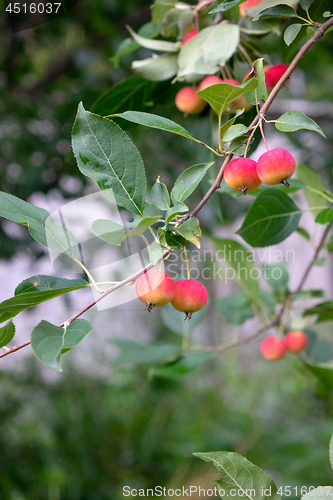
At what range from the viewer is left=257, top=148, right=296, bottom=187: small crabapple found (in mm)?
208

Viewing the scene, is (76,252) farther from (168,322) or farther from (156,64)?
(168,322)

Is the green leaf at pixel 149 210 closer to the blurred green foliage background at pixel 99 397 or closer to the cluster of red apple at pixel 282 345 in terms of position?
the cluster of red apple at pixel 282 345

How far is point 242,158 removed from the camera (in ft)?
0.72

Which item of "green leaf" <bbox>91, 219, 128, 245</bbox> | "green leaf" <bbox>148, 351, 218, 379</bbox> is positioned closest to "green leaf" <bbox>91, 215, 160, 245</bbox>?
"green leaf" <bbox>91, 219, 128, 245</bbox>

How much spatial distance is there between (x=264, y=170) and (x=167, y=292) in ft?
0.28

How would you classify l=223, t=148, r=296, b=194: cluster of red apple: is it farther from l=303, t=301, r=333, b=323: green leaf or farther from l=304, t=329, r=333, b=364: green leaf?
l=304, t=329, r=333, b=364: green leaf

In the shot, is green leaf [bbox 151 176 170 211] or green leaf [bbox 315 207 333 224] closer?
green leaf [bbox 151 176 170 211]

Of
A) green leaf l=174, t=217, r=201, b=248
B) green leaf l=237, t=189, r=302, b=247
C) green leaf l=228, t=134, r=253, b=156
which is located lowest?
green leaf l=237, t=189, r=302, b=247

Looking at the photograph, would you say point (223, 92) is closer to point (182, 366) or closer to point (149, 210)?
point (149, 210)

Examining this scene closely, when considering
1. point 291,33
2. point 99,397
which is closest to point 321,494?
point 291,33

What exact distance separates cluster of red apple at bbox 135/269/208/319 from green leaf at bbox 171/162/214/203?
5cm

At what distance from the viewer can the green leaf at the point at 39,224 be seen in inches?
8.5

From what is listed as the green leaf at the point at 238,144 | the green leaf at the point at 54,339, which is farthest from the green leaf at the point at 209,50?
the green leaf at the point at 54,339

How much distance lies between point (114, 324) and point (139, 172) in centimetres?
208
